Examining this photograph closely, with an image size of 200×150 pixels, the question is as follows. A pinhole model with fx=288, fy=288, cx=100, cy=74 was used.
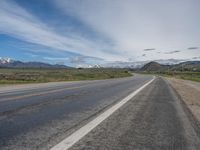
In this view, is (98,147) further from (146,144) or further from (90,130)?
(90,130)

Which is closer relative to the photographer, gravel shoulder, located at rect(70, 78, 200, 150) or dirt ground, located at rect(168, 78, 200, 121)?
gravel shoulder, located at rect(70, 78, 200, 150)

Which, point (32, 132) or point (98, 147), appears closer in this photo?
point (98, 147)

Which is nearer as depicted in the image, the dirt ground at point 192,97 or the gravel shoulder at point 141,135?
the gravel shoulder at point 141,135

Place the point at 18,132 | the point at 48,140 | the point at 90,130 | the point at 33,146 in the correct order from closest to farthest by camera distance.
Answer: the point at 33,146
the point at 48,140
the point at 18,132
the point at 90,130

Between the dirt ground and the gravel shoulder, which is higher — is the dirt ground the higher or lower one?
the lower one

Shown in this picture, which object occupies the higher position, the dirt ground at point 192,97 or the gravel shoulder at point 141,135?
the gravel shoulder at point 141,135

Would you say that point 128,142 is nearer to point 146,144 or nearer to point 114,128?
point 146,144

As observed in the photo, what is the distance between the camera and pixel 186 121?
881cm

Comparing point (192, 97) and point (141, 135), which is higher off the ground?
point (141, 135)

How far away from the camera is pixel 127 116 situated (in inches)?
366

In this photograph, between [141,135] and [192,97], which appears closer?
[141,135]

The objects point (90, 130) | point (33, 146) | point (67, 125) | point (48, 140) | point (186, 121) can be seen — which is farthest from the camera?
point (186, 121)

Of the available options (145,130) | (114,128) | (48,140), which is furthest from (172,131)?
(48,140)

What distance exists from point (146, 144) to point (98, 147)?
101cm
